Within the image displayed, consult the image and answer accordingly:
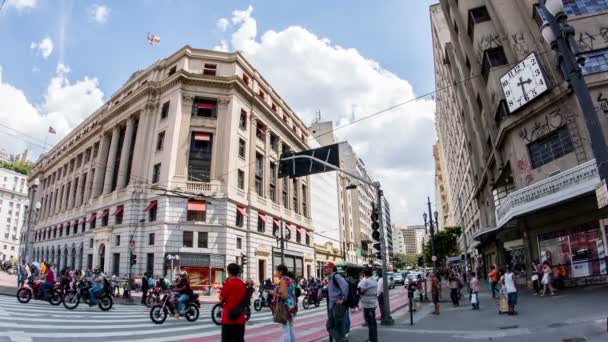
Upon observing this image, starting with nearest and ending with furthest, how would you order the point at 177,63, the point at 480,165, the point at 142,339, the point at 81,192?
the point at 142,339, the point at 480,165, the point at 177,63, the point at 81,192

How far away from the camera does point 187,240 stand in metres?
30.4

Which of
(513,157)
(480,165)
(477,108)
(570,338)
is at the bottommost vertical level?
(570,338)

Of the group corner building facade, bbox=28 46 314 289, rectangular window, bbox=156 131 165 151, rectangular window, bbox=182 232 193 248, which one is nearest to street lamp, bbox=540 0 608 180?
corner building facade, bbox=28 46 314 289

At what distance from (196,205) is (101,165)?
18.9 metres

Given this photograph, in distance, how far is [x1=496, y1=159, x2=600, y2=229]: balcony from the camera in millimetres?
14391

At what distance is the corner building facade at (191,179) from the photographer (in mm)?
30609

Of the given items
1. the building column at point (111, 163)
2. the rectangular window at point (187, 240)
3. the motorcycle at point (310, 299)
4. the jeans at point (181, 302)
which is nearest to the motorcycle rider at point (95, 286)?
the jeans at point (181, 302)

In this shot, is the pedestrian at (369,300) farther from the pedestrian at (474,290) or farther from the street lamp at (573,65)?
the pedestrian at (474,290)

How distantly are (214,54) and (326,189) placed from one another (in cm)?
3194

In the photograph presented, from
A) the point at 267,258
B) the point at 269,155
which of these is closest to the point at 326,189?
the point at 269,155

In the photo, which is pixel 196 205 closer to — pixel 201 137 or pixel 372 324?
pixel 201 137

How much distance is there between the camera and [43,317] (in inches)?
436

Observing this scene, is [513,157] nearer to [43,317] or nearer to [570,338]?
[570,338]

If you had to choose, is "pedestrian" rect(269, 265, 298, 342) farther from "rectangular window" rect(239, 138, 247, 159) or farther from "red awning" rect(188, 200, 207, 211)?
"rectangular window" rect(239, 138, 247, 159)
